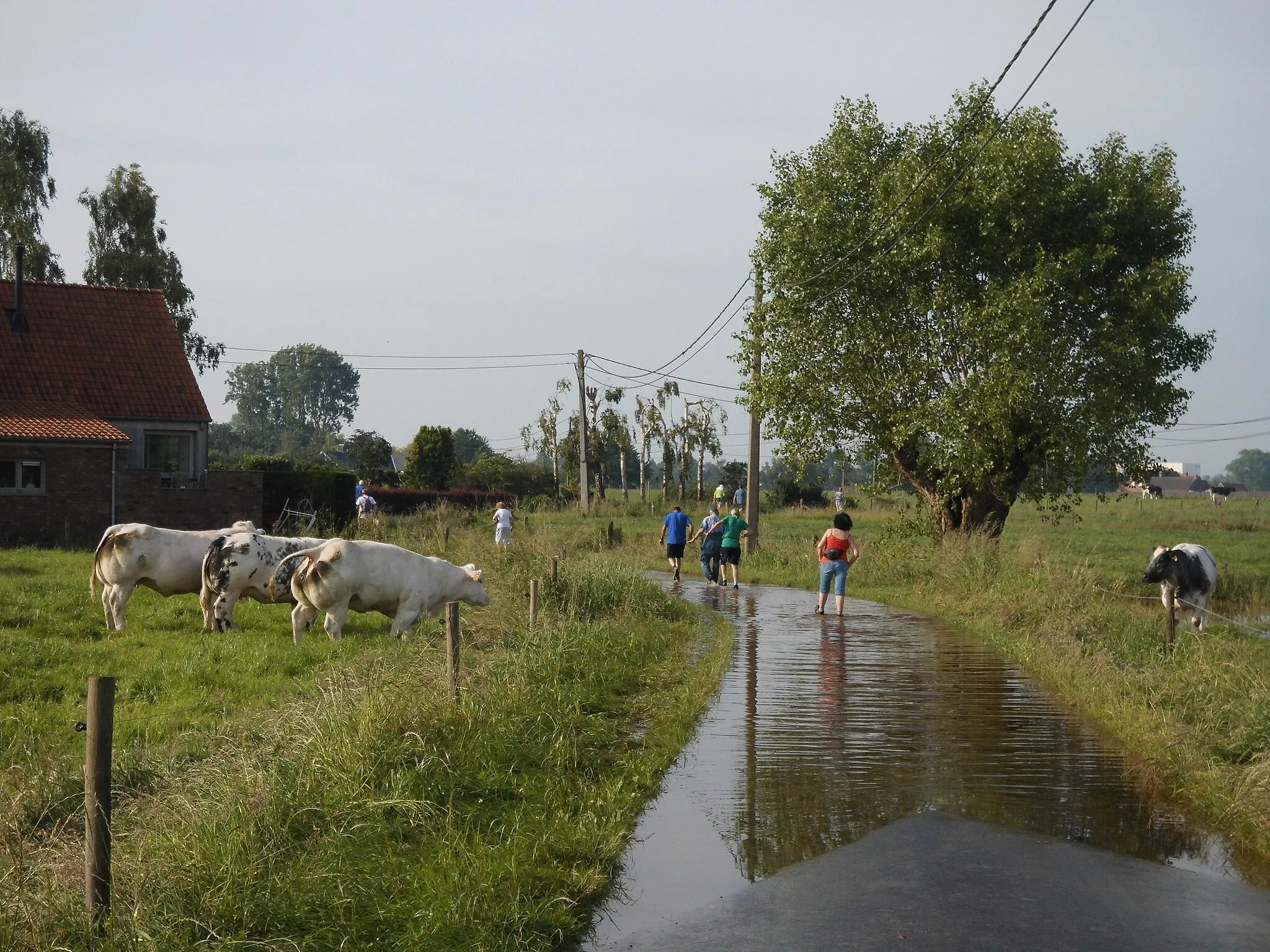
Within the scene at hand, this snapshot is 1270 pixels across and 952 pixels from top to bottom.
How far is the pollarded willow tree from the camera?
2531 cm

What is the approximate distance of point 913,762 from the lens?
9477mm

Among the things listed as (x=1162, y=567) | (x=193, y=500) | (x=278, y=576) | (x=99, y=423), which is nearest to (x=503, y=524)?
(x=278, y=576)

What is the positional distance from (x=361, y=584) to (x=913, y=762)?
8715mm

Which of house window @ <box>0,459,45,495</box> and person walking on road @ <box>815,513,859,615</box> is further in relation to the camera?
house window @ <box>0,459,45,495</box>

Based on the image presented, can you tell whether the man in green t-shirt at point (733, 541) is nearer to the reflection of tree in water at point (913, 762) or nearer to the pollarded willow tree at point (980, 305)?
the pollarded willow tree at point (980, 305)

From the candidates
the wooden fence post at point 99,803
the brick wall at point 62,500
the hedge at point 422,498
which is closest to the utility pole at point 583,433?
the hedge at point 422,498

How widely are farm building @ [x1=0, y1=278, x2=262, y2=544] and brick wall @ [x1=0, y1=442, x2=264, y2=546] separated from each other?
0.07ft

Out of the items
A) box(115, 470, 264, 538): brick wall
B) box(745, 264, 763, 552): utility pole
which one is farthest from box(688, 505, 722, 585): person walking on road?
box(115, 470, 264, 538): brick wall

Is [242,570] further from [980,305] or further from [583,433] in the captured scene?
[583,433]

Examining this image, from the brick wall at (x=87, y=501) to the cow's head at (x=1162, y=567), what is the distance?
20800 millimetres

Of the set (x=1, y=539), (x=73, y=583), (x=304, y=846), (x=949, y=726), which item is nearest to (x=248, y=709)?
(x=304, y=846)

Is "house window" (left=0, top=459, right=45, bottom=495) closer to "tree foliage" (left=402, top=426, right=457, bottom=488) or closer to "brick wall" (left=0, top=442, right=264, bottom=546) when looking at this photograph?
"brick wall" (left=0, top=442, right=264, bottom=546)

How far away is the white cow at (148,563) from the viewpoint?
1712 centimetres

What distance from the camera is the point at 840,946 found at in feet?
19.1
